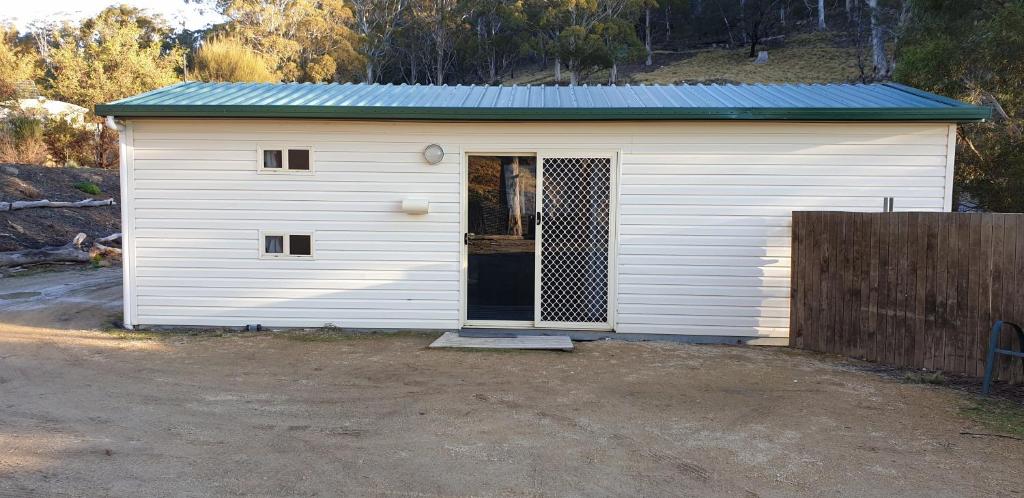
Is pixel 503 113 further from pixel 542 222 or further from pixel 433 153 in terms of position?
pixel 542 222

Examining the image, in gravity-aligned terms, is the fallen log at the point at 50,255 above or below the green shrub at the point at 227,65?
below

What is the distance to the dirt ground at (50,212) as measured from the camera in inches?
521

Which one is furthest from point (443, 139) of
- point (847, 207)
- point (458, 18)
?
point (458, 18)

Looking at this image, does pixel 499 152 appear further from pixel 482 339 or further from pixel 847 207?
pixel 847 207

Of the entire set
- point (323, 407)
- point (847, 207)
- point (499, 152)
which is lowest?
point (323, 407)

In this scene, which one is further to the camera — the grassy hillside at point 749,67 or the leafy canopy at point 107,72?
the grassy hillside at point 749,67

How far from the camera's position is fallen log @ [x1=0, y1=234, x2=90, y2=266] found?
11.6 metres

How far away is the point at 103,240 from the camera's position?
13781 mm

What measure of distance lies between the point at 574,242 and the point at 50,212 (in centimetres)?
1218

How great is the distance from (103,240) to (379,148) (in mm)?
8978

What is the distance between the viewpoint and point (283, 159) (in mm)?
7555

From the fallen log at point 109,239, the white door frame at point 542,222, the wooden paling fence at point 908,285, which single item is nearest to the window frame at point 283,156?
the white door frame at point 542,222

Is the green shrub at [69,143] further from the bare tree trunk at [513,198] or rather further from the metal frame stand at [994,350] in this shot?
the metal frame stand at [994,350]

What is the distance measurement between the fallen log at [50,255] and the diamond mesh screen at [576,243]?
29.9ft
